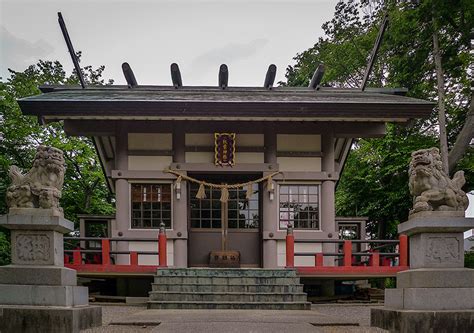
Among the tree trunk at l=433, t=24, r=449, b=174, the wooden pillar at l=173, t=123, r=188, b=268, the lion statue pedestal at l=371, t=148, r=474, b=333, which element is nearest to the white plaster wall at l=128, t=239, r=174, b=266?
the wooden pillar at l=173, t=123, r=188, b=268

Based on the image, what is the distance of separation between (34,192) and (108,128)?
22.4 ft

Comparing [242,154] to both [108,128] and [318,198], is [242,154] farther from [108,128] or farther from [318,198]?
[108,128]

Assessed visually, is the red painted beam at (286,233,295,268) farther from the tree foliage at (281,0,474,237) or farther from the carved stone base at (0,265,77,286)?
the tree foliage at (281,0,474,237)

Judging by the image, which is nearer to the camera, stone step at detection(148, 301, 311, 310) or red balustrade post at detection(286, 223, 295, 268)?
stone step at detection(148, 301, 311, 310)

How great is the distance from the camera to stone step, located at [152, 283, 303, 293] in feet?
36.0

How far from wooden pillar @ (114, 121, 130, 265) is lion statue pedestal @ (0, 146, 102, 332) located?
6.07m

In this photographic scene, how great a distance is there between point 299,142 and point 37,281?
876 cm

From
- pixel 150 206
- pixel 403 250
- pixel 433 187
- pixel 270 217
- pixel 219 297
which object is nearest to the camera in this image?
pixel 433 187

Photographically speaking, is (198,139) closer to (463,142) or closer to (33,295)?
(33,295)

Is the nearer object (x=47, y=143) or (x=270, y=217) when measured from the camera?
(x=270, y=217)

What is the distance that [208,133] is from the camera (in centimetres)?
1409

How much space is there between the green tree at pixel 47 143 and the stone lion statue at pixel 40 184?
46.7 feet

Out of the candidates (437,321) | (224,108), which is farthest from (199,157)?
(437,321)

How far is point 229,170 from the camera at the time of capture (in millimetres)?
13922
